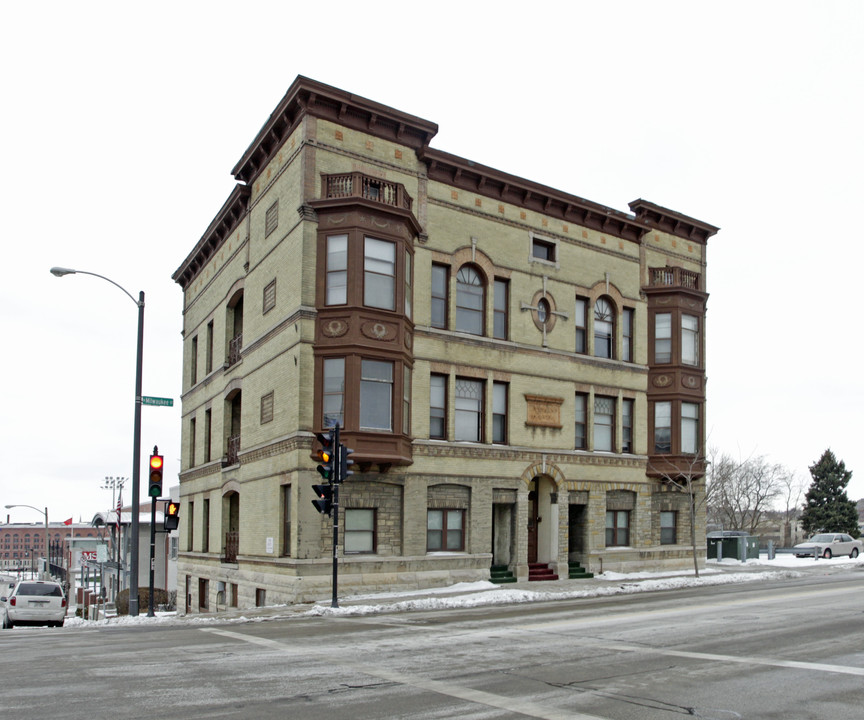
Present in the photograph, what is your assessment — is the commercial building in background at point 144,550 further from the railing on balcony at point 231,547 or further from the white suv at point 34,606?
the white suv at point 34,606

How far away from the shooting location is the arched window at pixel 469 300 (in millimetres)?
28766

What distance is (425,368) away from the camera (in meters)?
27.2

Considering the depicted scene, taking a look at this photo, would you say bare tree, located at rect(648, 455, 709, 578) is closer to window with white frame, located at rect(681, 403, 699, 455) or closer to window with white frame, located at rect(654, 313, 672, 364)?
window with white frame, located at rect(681, 403, 699, 455)

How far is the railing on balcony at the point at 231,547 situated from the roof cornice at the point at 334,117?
1306 cm

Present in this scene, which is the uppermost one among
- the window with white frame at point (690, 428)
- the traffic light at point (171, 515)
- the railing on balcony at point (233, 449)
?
the window with white frame at point (690, 428)

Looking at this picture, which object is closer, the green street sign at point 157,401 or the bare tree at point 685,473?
the green street sign at point 157,401

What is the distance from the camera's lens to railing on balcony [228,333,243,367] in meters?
31.8

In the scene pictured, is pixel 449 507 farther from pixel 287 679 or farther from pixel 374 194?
pixel 287 679

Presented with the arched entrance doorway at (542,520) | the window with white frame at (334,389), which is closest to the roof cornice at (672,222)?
the arched entrance doorway at (542,520)

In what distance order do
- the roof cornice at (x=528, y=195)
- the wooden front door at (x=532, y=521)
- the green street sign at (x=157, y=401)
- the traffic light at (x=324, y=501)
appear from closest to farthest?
the traffic light at (x=324, y=501)
the green street sign at (x=157, y=401)
the roof cornice at (x=528, y=195)
the wooden front door at (x=532, y=521)

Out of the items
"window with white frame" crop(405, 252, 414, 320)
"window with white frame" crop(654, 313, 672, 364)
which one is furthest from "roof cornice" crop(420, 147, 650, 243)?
"window with white frame" crop(405, 252, 414, 320)

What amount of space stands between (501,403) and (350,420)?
6994 millimetres

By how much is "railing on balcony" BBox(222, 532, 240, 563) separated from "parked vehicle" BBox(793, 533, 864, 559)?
97.3 ft

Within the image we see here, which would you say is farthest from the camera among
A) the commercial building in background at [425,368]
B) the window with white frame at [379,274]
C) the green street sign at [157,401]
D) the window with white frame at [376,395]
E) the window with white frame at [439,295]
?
the window with white frame at [439,295]
